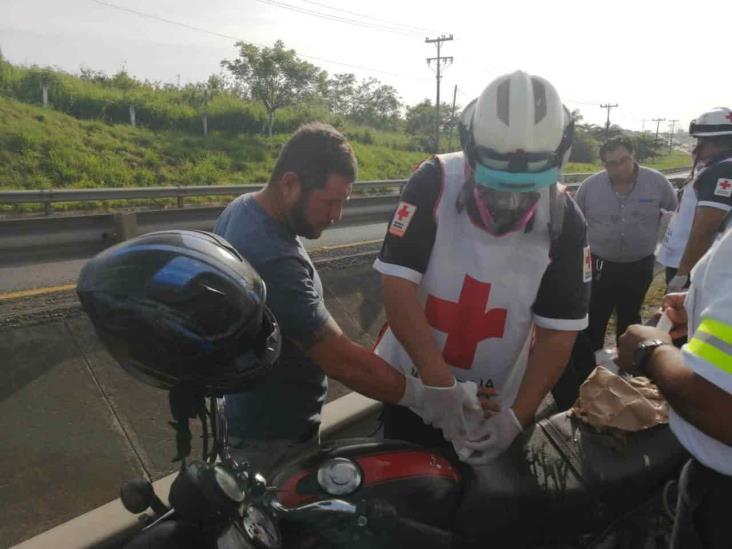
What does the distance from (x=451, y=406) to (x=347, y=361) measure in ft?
1.31

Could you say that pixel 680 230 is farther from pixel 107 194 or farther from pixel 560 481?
pixel 107 194

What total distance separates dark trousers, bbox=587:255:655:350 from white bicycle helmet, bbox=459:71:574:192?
341 centimetres

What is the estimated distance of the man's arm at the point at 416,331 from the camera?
75.3 inches

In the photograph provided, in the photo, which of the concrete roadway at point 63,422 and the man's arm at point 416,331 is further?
the concrete roadway at point 63,422

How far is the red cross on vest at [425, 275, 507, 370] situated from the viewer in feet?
6.39

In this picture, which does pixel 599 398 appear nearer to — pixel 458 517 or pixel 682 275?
pixel 458 517

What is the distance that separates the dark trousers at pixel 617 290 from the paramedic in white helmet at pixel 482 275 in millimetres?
3111

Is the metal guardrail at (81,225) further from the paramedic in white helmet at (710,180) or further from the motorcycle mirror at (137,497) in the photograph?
the motorcycle mirror at (137,497)

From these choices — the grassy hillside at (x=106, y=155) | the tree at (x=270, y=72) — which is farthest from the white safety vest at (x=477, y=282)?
the tree at (x=270, y=72)

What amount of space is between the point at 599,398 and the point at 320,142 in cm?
124

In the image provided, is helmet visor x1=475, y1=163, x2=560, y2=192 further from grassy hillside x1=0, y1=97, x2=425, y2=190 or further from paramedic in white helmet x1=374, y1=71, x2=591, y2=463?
grassy hillside x1=0, y1=97, x2=425, y2=190

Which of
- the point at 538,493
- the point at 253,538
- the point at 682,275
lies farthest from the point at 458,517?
the point at 682,275

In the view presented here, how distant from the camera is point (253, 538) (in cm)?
117

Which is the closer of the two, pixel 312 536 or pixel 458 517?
pixel 312 536
